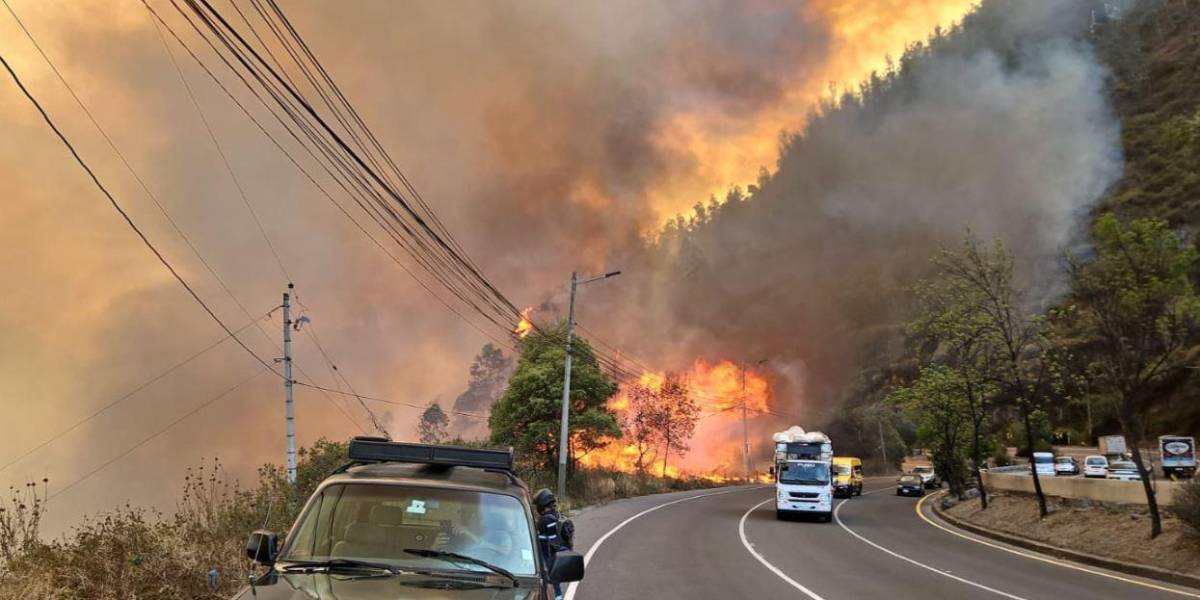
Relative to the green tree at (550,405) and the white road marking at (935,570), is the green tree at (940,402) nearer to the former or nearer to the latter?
the white road marking at (935,570)

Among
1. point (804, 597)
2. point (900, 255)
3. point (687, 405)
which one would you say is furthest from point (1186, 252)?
point (900, 255)

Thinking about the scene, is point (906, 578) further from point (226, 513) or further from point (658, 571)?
point (226, 513)

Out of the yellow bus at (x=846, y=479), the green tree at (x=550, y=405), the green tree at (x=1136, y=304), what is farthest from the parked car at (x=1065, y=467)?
the green tree at (x=1136, y=304)

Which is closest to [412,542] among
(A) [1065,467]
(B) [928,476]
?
(A) [1065,467]

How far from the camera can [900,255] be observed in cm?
10412

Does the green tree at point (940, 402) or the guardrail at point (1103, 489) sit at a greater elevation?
the green tree at point (940, 402)

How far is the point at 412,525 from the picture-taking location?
4457mm

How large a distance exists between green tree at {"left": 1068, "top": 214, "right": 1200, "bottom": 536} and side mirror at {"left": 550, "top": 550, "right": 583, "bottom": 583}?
53.2 ft

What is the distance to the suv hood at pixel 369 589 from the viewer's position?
3.64 meters

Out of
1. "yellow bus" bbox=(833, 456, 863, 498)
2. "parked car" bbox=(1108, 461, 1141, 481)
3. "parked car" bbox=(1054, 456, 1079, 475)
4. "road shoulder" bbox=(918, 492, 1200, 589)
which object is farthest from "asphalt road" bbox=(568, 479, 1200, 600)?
"parked car" bbox=(1054, 456, 1079, 475)

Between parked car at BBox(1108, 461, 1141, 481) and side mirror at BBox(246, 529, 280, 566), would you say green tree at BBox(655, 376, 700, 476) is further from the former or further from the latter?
side mirror at BBox(246, 529, 280, 566)

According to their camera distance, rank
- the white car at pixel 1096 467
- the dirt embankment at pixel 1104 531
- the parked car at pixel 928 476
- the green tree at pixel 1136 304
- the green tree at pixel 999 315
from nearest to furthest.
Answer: the dirt embankment at pixel 1104 531 → the green tree at pixel 1136 304 → the green tree at pixel 999 315 → the white car at pixel 1096 467 → the parked car at pixel 928 476

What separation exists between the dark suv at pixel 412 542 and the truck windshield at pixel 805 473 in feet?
71.2

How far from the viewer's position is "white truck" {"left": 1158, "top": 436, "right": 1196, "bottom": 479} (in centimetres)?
2731
